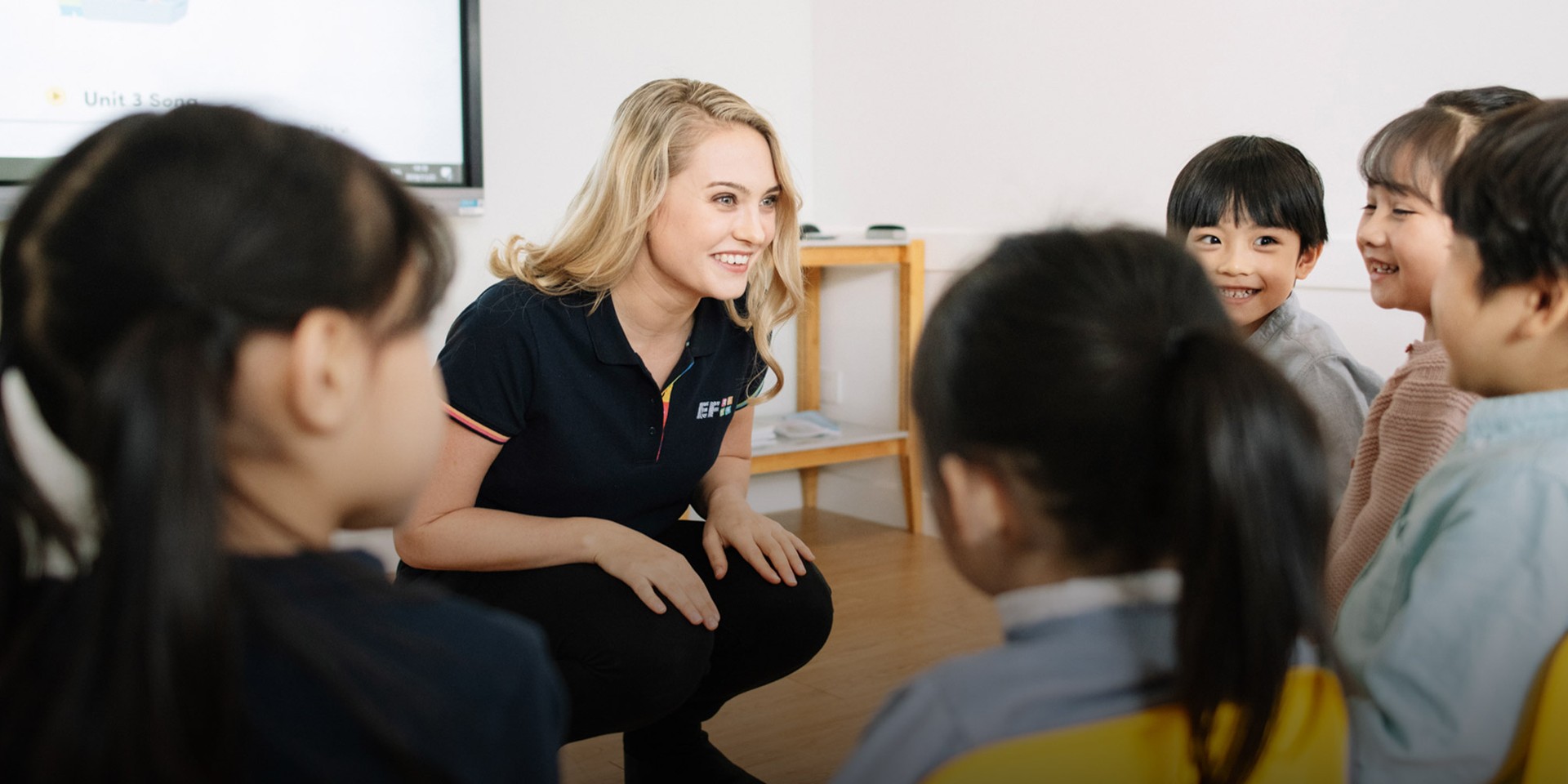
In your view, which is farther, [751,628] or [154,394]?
[751,628]

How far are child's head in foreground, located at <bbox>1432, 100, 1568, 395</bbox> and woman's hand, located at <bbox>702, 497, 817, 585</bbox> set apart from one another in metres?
0.86

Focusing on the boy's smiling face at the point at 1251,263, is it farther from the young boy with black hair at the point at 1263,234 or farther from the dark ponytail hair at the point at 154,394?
the dark ponytail hair at the point at 154,394

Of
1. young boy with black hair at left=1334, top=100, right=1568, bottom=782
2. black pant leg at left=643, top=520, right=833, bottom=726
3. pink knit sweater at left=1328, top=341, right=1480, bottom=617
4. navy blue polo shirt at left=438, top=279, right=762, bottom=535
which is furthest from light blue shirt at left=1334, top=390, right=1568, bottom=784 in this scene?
navy blue polo shirt at left=438, top=279, right=762, bottom=535

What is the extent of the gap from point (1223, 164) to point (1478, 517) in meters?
1.05

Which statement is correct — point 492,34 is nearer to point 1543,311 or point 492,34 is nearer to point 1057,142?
point 1057,142

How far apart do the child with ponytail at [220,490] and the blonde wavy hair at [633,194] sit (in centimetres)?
88

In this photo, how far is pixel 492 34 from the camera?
3.16 m

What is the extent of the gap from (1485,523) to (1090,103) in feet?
7.52

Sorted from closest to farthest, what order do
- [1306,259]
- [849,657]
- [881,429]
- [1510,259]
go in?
1. [1510,259]
2. [1306,259]
3. [849,657]
4. [881,429]

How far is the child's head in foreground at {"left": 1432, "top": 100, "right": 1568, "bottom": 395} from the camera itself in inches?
35.2

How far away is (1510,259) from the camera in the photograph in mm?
919

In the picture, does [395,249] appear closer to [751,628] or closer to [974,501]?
[974,501]

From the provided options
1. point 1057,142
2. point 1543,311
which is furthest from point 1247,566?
point 1057,142

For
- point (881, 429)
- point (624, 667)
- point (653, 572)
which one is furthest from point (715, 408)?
point (881, 429)
